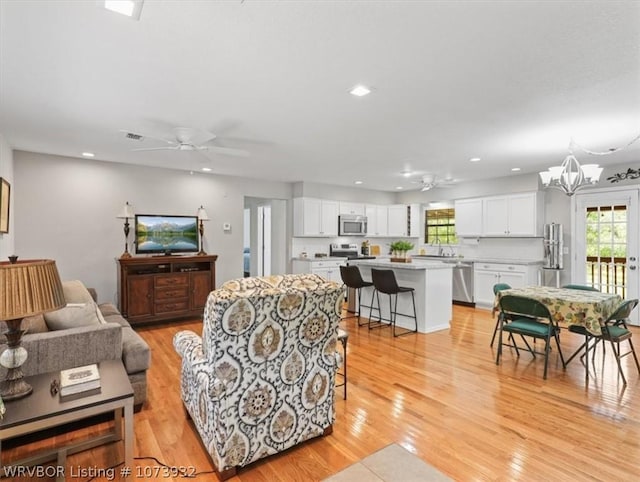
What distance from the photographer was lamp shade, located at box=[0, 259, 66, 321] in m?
1.51

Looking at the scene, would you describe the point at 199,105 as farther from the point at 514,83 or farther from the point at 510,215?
the point at 510,215

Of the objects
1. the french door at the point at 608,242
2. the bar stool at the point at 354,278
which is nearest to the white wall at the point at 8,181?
the bar stool at the point at 354,278

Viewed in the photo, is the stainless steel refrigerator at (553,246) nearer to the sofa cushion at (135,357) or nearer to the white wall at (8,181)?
the sofa cushion at (135,357)

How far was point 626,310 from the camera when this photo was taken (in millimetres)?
3314

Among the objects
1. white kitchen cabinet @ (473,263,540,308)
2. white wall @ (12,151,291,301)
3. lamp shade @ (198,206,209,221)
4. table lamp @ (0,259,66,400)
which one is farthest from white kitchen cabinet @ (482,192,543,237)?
table lamp @ (0,259,66,400)

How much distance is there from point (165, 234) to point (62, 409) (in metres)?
4.52

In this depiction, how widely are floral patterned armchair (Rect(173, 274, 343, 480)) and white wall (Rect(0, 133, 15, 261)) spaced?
3.47 metres

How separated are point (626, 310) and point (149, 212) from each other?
6360 millimetres

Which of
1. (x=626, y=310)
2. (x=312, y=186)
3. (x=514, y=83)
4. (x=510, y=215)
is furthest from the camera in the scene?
(x=312, y=186)

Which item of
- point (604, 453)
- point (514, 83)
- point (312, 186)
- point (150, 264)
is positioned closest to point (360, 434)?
point (604, 453)

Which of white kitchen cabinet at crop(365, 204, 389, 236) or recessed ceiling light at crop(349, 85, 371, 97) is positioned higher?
recessed ceiling light at crop(349, 85, 371, 97)

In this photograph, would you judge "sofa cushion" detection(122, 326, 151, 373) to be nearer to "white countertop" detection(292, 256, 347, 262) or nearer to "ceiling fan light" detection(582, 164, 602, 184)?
"white countertop" detection(292, 256, 347, 262)

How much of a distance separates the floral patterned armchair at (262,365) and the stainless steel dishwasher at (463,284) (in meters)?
5.34

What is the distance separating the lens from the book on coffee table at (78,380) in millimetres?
1747
